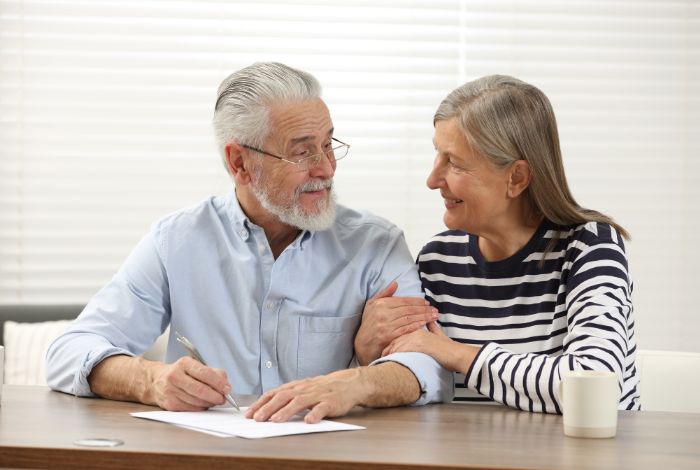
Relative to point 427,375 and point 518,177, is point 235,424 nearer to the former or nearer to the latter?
point 427,375

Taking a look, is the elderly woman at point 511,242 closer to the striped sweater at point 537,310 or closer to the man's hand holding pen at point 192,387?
the striped sweater at point 537,310

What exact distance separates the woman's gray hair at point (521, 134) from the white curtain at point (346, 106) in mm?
1807

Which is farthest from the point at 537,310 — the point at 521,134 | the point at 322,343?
the point at 322,343

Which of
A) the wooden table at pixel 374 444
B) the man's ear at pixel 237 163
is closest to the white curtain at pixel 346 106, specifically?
the man's ear at pixel 237 163

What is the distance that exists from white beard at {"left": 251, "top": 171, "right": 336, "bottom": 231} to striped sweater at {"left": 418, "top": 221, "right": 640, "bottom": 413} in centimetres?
26

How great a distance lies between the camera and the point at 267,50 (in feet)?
12.6

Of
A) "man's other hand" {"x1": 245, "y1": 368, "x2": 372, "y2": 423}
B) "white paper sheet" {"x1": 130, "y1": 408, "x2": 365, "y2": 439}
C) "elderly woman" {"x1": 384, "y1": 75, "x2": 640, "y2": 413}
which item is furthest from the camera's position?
"elderly woman" {"x1": 384, "y1": 75, "x2": 640, "y2": 413}

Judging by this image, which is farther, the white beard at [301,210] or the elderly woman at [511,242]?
the white beard at [301,210]

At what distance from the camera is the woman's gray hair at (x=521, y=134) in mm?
2062

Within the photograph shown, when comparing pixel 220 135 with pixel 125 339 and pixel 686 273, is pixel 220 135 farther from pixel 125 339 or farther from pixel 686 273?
pixel 686 273

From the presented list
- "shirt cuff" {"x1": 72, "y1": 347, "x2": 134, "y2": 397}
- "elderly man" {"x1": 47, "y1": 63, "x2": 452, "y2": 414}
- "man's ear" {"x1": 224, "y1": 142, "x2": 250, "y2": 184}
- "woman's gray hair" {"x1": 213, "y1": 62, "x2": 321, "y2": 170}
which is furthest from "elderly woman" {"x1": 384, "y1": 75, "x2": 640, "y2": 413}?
"shirt cuff" {"x1": 72, "y1": 347, "x2": 134, "y2": 397}

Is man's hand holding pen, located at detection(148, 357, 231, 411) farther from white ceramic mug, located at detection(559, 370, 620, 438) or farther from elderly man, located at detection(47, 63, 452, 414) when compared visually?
white ceramic mug, located at detection(559, 370, 620, 438)

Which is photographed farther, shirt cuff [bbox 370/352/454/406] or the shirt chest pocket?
the shirt chest pocket

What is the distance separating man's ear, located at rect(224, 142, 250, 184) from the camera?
2.31 metres
